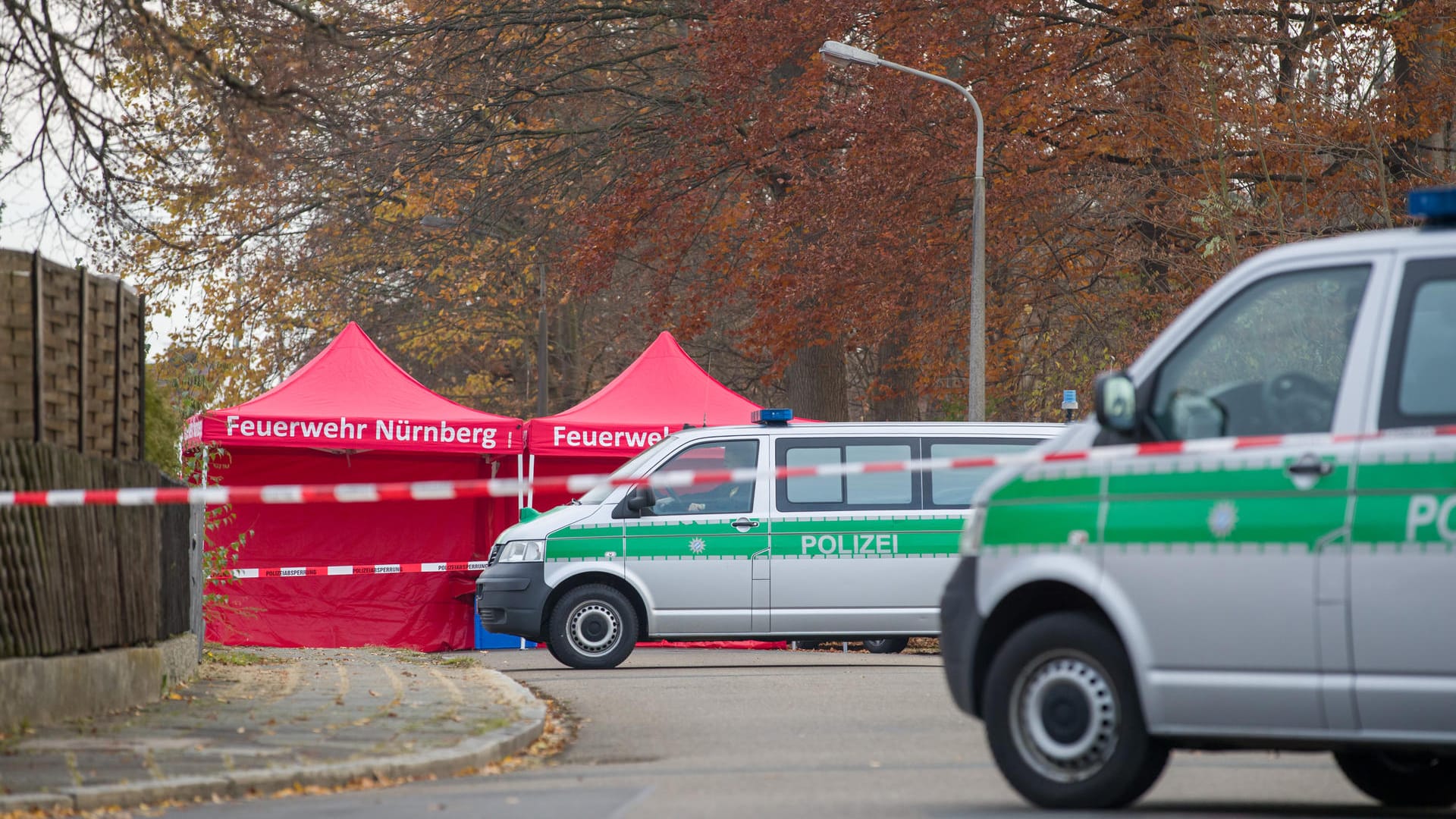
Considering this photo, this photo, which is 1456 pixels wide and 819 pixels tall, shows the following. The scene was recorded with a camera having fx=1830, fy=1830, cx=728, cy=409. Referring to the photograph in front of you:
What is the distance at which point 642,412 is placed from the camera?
2023cm

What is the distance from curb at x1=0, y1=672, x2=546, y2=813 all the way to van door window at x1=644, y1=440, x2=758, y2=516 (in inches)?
236

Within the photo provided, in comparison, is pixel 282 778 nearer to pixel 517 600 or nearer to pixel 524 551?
pixel 517 600

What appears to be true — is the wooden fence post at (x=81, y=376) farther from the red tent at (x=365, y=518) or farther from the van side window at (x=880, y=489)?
the red tent at (x=365, y=518)

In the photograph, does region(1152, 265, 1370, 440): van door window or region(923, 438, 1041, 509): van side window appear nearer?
region(1152, 265, 1370, 440): van door window

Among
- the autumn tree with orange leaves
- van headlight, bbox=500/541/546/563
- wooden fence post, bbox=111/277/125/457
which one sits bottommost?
van headlight, bbox=500/541/546/563

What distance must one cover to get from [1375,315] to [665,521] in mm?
9420

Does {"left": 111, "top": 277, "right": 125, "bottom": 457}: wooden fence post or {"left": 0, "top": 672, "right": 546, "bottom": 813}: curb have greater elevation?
{"left": 111, "top": 277, "right": 125, "bottom": 457}: wooden fence post

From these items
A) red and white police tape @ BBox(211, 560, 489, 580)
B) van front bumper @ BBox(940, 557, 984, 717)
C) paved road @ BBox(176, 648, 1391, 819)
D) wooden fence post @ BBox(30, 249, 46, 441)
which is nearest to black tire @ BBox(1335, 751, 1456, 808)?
paved road @ BBox(176, 648, 1391, 819)

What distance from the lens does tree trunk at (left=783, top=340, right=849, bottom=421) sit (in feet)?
89.8

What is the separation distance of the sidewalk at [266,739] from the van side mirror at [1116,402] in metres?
3.48

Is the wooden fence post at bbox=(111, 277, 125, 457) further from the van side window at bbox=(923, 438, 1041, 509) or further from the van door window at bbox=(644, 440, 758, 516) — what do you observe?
the van side window at bbox=(923, 438, 1041, 509)

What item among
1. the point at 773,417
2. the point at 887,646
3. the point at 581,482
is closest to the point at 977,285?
the point at 887,646

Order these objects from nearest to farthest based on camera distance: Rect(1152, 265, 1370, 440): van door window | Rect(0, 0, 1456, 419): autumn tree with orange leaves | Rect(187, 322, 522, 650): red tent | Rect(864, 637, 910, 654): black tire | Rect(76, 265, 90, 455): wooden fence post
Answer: Rect(1152, 265, 1370, 440): van door window → Rect(76, 265, 90, 455): wooden fence post → Rect(864, 637, 910, 654): black tire → Rect(187, 322, 522, 650): red tent → Rect(0, 0, 1456, 419): autumn tree with orange leaves

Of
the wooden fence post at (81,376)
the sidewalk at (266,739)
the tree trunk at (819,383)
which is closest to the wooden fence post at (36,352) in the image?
the wooden fence post at (81,376)
